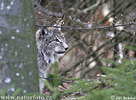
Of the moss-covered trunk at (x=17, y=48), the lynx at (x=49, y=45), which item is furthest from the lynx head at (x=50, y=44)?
the moss-covered trunk at (x=17, y=48)

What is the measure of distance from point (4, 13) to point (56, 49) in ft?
9.24

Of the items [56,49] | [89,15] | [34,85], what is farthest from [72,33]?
[34,85]

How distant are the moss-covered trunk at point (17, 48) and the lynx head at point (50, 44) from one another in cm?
250

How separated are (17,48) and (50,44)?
9.12ft

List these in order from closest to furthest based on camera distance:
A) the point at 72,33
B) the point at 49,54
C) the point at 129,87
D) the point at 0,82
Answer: the point at 129,87 → the point at 0,82 → the point at 49,54 → the point at 72,33

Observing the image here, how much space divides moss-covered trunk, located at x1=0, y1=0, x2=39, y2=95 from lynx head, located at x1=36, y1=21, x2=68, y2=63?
8.22 ft

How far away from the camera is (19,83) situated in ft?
9.73

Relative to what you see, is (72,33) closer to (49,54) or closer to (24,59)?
(49,54)

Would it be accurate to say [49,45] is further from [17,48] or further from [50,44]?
[17,48]

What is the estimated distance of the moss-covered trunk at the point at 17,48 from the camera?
296 cm

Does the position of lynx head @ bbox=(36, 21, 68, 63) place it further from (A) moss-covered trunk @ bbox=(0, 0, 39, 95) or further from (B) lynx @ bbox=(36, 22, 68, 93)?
(A) moss-covered trunk @ bbox=(0, 0, 39, 95)

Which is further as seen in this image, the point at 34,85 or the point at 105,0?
the point at 105,0

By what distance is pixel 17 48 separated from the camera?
2998 mm

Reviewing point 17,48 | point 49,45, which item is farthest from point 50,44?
point 17,48
